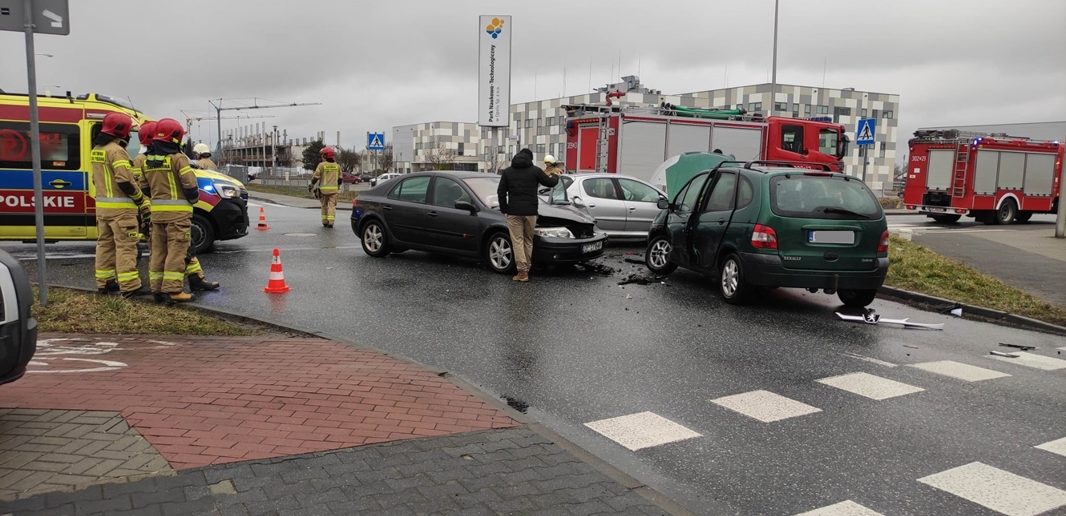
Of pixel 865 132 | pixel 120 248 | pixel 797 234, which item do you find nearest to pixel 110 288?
pixel 120 248

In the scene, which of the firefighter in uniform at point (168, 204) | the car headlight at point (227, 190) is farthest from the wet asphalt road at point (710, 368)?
the car headlight at point (227, 190)

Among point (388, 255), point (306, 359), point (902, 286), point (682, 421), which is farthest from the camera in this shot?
point (388, 255)

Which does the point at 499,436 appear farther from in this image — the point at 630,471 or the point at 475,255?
the point at 475,255

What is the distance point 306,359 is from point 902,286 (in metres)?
8.20

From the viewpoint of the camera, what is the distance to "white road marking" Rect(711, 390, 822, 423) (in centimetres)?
506

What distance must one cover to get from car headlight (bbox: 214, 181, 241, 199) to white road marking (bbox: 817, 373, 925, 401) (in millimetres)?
9882

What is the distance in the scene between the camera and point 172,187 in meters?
8.06

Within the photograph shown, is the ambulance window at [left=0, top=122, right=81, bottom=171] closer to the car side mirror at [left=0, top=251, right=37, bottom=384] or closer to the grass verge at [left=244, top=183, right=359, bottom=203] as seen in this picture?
the car side mirror at [left=0, top=251, right=37, bottom=384]

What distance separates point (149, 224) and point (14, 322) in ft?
17.3

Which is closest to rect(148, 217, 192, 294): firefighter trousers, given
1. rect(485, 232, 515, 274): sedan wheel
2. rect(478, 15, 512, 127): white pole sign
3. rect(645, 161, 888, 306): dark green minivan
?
rect(485, 232, 515, 274): sedan wheel

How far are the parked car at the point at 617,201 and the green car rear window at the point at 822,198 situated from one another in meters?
5.64

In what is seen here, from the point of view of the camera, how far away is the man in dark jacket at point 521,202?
405 inches

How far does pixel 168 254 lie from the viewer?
8078mm

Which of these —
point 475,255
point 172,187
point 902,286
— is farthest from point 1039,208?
point 172,187
